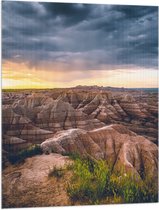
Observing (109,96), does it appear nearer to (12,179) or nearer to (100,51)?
(100,51)

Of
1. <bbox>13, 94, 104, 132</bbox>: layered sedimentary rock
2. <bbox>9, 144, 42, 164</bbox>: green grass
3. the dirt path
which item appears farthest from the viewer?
<bbox>13, 94, 104, 132</bbox>: layered sedimentary rock

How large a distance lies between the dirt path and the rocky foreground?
0.04ft

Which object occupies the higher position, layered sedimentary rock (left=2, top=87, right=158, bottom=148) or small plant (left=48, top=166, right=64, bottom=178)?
layered sedimentary rock (left=2, top=87, right=158, bottom=148)

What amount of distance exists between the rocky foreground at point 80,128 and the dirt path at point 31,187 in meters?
0.01

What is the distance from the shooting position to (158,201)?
5.34m

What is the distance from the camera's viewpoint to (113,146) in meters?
5.42

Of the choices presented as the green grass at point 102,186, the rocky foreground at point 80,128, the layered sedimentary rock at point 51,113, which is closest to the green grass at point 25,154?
the rocky foreground at point 80,128

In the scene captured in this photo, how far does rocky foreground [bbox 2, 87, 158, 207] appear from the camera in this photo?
5.14 metres

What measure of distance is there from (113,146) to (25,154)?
3.39ft

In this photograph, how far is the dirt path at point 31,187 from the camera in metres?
5.03

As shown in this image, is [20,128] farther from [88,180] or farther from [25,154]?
[88,180]

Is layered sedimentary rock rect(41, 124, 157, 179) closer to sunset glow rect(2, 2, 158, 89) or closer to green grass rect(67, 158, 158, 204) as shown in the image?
green grass rect(67, 158, 158, 204)

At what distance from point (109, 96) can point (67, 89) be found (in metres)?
0.52

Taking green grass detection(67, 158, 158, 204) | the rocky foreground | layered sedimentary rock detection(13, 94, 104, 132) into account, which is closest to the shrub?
green grass detection(67, 158, 158, 204)
